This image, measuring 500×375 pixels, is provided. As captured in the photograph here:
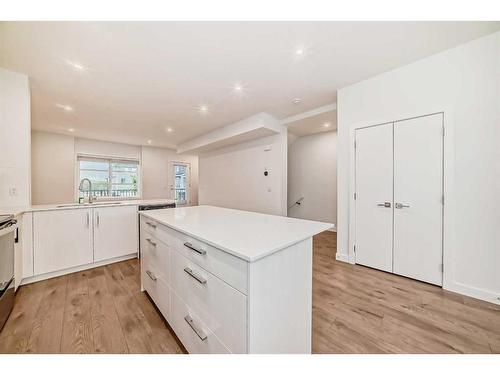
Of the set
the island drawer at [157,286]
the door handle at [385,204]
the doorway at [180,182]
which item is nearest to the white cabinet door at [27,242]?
the island drawer at [157,286]

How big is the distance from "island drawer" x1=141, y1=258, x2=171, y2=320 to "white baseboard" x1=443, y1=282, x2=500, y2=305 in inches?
107

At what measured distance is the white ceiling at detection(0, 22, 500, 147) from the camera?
5.68 feet

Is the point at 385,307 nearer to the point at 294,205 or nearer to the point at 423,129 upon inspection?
the point at 423,129

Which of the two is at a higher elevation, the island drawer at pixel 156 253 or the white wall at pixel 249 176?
the white wall at pixel 249 176

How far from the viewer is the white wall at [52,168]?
4.93m

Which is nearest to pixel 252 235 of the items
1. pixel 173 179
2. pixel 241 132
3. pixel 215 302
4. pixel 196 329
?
pixel 215 302

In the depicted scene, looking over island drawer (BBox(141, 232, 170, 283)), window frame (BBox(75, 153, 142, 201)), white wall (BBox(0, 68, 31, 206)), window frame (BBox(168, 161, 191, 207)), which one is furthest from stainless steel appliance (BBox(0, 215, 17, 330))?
window frame (BBox(168, 161, 191, 207))

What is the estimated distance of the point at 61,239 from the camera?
8.02 ft

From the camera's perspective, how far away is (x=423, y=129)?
2172 millimetres

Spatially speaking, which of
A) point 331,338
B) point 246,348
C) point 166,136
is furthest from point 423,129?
point 166,136

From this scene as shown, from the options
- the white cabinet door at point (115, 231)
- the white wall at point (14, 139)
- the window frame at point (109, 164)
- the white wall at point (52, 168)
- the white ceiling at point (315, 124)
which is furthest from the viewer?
the window frame at point (109, 164)

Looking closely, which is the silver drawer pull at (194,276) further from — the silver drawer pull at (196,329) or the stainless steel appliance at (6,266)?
the stainless steel appliance at (6,266)

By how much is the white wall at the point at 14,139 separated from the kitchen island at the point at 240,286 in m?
2.30

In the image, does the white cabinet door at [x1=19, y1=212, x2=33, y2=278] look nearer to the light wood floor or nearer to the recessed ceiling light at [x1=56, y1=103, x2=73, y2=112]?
the light wood floor
